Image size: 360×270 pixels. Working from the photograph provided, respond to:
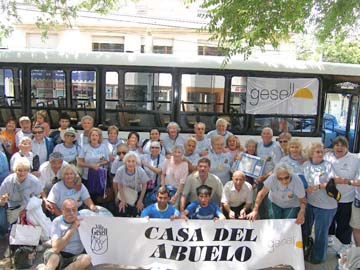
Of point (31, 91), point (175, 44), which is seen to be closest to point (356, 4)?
point (31, 91)

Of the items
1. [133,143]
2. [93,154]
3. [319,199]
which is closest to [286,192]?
[319,199]

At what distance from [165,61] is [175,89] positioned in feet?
2.17

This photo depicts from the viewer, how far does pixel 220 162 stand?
6414mm

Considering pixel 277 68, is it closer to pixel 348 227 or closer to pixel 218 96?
pixel 218 96

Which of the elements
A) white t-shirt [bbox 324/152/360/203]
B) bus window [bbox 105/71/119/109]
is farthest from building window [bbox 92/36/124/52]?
white t-shirt [bbox 324/152/360/203]

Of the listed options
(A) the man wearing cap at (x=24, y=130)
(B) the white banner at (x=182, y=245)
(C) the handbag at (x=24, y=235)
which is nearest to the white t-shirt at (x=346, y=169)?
(B) the white banner at (x=182, y=245)

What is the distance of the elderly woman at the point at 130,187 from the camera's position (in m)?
6.08

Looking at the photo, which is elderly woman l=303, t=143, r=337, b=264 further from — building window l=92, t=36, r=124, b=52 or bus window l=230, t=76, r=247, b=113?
building window l=92, t=36, r=124, b=52

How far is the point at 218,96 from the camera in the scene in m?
9.15

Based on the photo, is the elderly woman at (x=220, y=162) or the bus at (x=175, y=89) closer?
the elderly woman at (x=220, y=162)

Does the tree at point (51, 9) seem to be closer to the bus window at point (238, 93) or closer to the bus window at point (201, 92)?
the bus window at point (201, 92)

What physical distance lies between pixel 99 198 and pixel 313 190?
3264 millimetres

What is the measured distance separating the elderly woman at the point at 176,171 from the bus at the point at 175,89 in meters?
2.96

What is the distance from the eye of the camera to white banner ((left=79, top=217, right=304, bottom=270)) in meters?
5.07
